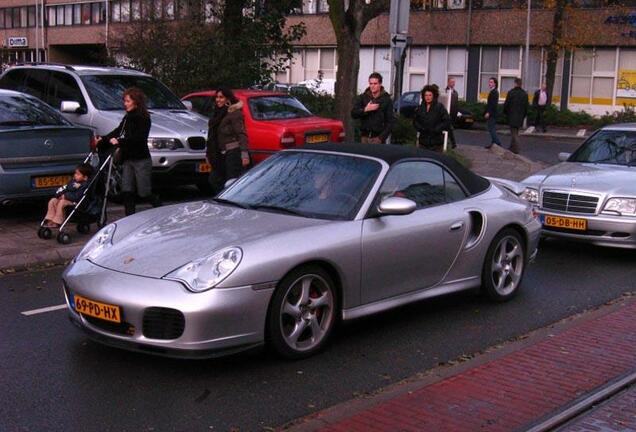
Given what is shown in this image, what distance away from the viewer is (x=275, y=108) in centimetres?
1493

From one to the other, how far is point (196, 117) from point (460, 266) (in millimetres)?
7433

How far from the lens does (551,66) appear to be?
3728 cm

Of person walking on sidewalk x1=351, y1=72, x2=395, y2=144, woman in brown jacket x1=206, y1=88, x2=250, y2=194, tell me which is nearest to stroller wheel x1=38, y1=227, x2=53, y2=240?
woman in brown jacket x1=206, y1=88, x2=250, y2=194

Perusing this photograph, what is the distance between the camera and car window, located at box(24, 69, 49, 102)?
45.3ft

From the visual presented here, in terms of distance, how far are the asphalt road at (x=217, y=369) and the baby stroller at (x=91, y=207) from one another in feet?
5.10

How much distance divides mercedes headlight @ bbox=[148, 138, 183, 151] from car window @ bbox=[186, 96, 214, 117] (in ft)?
10.7

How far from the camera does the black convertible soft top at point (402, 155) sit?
22.5ft

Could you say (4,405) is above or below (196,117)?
below

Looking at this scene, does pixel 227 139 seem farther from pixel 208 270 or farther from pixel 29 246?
pixel 208 270

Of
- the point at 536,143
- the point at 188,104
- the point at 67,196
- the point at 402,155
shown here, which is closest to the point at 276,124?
the point at 188,104

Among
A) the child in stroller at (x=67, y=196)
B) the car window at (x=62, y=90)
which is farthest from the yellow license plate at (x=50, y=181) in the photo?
the car window at (x=62, y=90)

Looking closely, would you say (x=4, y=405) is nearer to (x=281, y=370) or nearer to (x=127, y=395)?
(x=127, y=395)

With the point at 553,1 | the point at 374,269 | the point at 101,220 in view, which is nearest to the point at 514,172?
the point at 101,220

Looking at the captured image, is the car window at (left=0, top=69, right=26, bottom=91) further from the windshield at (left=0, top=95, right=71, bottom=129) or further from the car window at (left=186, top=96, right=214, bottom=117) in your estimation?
the windshield at (left=0, top=95, right=71, bottom=129)
